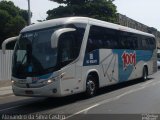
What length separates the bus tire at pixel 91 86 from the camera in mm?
15203

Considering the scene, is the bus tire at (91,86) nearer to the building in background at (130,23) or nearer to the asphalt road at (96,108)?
the asphalt road at (96,108)

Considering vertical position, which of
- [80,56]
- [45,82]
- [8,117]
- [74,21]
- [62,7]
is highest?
[62,7]

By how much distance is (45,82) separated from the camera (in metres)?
13.0

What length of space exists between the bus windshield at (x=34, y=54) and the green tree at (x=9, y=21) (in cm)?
3501

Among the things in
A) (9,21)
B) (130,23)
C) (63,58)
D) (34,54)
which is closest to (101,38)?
(63,58)

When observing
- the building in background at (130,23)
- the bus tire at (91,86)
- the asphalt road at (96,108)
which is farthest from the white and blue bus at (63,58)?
the building in background at (130,23)

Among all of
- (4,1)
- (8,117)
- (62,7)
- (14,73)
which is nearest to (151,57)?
(14,73)

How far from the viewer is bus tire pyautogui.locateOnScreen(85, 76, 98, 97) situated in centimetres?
1520

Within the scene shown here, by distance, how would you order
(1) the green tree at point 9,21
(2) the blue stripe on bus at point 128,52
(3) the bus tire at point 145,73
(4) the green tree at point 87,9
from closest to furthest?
(2) the blue stripe on bus at point 128,52 < (3) the bus tire at point 145,73 < (4) the green tree at point 87,9 < (1) the green tree at point 9,21

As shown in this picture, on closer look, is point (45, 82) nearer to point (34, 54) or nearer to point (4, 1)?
point (34, 54)

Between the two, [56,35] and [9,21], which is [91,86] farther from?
[9,21]

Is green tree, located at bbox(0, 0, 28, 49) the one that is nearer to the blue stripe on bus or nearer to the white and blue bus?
the blue stripe on bus

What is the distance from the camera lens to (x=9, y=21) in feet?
163

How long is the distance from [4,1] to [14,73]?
42983 mm
